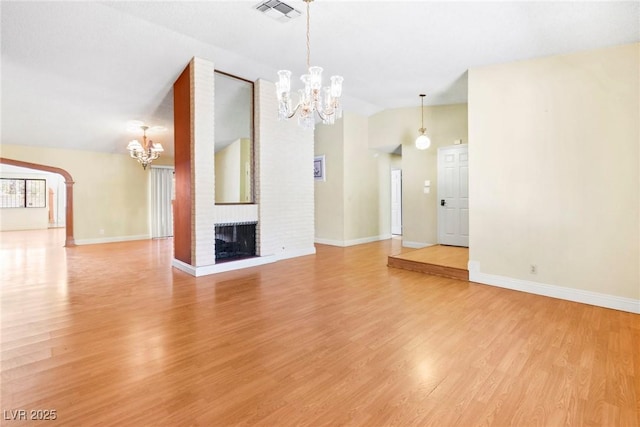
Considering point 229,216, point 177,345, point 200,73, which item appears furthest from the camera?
point 229,216

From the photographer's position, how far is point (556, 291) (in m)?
3.83

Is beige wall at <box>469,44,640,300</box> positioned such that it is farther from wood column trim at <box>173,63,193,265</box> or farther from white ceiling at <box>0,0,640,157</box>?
wood column trim at <box>173,63,193,265</box>

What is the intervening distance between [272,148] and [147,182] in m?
5.92

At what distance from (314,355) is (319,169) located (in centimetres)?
620

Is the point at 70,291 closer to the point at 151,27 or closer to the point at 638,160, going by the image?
the point at 151,27

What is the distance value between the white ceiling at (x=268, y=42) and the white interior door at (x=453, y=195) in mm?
1327

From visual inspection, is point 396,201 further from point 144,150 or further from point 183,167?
point 144,150

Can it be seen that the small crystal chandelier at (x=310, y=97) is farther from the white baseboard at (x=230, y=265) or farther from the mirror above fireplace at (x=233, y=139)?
the white baseboard at (x=230, y=265)

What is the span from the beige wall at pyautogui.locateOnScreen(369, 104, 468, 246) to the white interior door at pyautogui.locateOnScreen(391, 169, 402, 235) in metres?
2.04

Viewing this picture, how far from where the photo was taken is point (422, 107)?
7059 millimetres

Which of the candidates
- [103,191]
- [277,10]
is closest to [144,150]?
[103,191]

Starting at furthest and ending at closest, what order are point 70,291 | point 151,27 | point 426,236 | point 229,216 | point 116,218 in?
point 116,218
point 426,236
point 229,216
point 70,291
point 151,27

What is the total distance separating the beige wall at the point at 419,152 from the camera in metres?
6.73

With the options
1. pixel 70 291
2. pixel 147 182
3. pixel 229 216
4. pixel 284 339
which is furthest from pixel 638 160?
pixel 147 182
